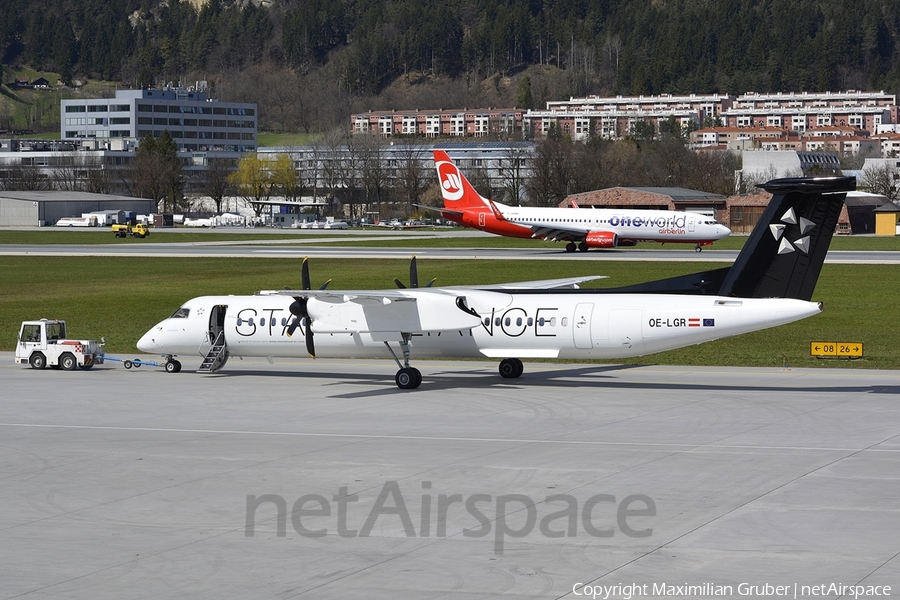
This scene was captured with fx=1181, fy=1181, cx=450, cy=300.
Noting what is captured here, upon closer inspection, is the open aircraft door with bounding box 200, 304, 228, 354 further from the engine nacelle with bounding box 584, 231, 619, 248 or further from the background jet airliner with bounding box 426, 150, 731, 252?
the engine nacelle with bounding box 584, 231, 619, 248

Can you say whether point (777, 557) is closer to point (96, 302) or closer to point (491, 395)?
point (491, 395)

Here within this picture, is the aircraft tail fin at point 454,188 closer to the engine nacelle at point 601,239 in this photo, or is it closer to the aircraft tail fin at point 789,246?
the engine nacelle at point 601,239

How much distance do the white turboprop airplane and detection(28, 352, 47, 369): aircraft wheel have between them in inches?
184

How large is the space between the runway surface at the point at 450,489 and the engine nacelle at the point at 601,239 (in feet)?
198

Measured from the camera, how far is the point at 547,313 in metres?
32.0

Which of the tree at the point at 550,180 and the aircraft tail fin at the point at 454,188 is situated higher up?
the tree at the point at 550,180

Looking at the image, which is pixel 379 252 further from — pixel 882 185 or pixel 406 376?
pixel 882 185

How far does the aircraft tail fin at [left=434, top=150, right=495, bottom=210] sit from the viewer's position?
95812mm

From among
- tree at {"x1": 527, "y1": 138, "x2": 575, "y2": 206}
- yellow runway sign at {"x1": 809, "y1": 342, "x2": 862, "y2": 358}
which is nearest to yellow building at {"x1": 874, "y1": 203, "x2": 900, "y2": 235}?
tree at {"x1": 527, "y1": 138, "x2": 575, "y2": 206}

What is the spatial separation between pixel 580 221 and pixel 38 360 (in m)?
63.1

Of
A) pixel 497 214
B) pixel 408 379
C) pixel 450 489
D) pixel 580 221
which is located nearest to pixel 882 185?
pixel 580 221

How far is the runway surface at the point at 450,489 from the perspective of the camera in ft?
50.4

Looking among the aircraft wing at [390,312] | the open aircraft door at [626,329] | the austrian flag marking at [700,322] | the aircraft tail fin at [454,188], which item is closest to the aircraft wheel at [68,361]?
the aircraft wing at [390,312]

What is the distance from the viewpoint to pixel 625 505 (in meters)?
19.1
